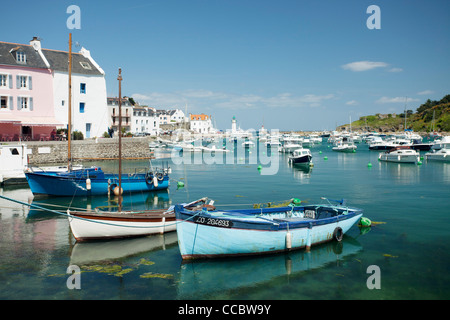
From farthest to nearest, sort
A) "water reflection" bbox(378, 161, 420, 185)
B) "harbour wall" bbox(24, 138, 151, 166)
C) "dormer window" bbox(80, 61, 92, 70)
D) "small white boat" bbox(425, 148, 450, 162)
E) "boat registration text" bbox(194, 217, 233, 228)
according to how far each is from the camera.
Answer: "small white boat" bbox(425, 148, 450, 162) → "dormer window" bbox(80, 61, 92, 70) → "harbour wall" bbox(24, 138, 151, 166) → "water reflection" bbox(378, 161, 420, 185) → "boat registration text" bbox(194, 217, 233, 228)

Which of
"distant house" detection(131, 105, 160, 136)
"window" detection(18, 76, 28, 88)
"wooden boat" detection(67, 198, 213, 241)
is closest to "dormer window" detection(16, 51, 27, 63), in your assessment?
"window" detection(18, 76, 28, 88)

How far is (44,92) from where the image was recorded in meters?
51.8

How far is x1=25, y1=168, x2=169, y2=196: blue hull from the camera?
90.6 ft

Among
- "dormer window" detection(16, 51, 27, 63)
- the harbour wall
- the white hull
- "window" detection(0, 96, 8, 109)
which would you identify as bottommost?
the white hull

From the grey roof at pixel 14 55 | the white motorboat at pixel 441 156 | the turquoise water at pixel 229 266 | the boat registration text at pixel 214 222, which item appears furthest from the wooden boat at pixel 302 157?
the boat registration text at pixel 214 222

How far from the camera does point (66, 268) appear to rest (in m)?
13.9

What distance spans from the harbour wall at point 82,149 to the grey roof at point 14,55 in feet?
42.9

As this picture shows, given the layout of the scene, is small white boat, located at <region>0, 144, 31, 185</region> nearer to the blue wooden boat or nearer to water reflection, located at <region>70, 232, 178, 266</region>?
water reflection, located at <region>70, 232, 178, 266</region>

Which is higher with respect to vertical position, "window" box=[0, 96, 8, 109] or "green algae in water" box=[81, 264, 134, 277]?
"window" box=[0, 96, 8, 109]

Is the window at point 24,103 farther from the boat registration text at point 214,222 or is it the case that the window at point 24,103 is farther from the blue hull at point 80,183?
the boat registration text at point 214,222

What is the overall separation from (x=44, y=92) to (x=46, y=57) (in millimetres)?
6409

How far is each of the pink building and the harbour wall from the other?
2971mm
